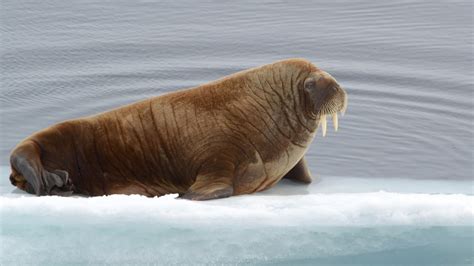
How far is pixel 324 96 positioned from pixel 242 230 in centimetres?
164

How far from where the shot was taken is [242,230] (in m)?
6.86

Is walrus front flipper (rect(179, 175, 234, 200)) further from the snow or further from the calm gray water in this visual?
the calm gray water

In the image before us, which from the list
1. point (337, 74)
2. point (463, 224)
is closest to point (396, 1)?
point (337, 74)

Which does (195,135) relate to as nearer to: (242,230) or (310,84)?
(310,84)

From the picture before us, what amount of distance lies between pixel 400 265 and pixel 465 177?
268cm

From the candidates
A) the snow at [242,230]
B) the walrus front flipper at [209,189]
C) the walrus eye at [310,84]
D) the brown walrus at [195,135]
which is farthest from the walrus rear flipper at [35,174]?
the walrus eye at [310,84]

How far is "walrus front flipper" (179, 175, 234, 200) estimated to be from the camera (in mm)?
7746

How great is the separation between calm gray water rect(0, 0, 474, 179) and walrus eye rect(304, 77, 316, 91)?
92cm

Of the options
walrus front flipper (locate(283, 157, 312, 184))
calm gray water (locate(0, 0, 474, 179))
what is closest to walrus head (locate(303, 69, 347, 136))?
walrus front flipper (locate(283, 157, 312, 184))

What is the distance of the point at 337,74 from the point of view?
12375mm

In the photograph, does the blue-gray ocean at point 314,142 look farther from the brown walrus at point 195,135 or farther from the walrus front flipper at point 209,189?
the brown walrus at point 195,135

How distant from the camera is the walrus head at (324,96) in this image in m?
8.16

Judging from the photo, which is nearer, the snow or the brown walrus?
the snow

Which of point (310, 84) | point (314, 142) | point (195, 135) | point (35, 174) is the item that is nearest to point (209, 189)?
point (195, 135)
